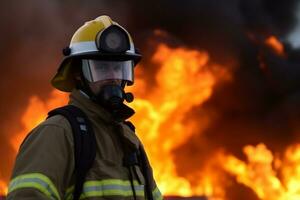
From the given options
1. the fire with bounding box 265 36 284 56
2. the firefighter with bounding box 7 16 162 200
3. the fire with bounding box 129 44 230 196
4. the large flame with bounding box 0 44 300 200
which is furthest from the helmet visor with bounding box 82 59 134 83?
the fire with bounding box 265 36 284 56

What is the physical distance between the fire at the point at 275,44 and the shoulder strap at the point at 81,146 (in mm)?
16834

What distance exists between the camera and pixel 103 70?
2.30 meters

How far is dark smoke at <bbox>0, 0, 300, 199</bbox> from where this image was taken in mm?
13773

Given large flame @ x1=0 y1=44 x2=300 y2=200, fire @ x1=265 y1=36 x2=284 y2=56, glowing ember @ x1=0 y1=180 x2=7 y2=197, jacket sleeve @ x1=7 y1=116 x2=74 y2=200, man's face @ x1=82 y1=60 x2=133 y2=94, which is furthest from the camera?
fire @ x1=265 y1=36 x2=284 y2=56

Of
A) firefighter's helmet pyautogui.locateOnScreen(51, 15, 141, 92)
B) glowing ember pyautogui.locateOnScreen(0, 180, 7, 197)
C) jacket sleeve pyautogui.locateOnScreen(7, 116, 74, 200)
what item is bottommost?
jacket sleeve pyautogui.locateOnScreen(7, 116, 74, 200)

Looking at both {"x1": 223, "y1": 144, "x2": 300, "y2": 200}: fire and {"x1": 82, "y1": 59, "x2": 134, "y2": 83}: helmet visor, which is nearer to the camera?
{"x1": 82, "y1": 59, "x2": 134, "y2": 83}: helmet visor

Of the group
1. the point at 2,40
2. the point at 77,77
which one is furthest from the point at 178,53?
the point at 77,77

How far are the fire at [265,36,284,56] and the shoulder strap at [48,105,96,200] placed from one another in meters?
16.8

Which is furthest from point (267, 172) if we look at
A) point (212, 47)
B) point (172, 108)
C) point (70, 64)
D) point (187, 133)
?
point (70, 64)

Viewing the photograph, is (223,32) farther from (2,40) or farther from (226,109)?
(2,40)

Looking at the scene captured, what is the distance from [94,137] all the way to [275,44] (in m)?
17.1

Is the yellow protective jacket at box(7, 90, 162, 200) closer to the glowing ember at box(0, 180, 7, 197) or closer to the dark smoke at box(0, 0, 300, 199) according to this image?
the glowing ember at box(0, 180, 7, 197)

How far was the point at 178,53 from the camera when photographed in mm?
15797

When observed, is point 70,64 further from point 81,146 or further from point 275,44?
point 275,44
